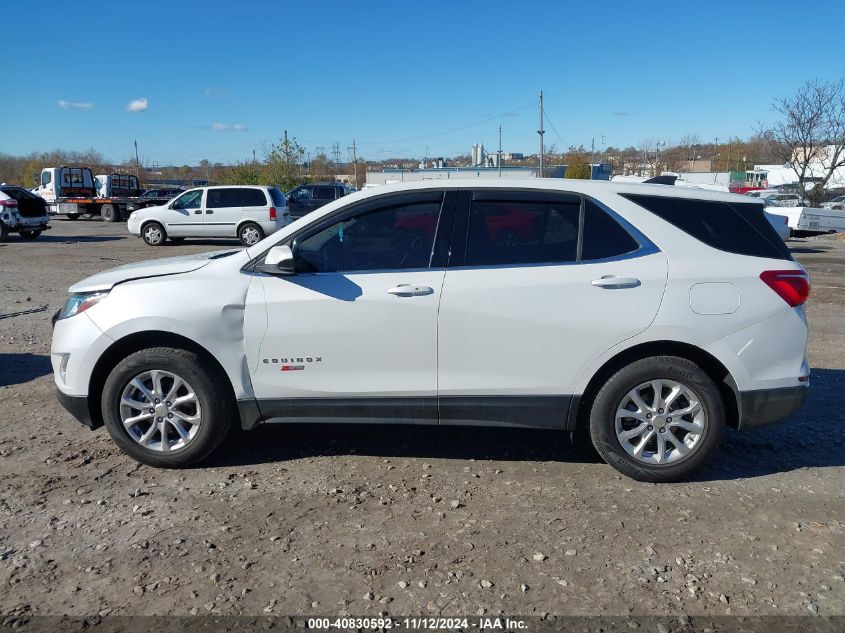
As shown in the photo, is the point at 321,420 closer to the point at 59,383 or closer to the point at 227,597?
the point at 227,597

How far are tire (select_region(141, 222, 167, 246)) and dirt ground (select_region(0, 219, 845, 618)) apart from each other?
56.3 feet

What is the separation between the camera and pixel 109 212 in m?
34.1

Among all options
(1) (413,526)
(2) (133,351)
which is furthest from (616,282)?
(2) (133,351)

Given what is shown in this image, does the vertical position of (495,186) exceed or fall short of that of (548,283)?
it exceeds it

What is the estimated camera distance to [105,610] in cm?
313

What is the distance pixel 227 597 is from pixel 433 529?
1.13 metres

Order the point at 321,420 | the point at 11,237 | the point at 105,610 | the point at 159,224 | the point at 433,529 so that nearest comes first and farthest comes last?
the point at 105,610
the point at 433,529
the point at 321,420
the point at 159,224
the point at 11,237

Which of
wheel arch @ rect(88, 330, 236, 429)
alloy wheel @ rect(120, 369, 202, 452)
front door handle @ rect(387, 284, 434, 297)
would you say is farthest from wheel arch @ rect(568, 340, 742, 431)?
alloy wheel @ rect(120, 369, 202, 452)

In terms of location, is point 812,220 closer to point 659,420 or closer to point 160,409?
point 659,420

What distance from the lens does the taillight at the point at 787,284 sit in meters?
4.25

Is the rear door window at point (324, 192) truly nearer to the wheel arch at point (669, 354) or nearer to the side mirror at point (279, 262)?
the side mirror at point (279, 262)

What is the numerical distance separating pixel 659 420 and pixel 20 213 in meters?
23.2

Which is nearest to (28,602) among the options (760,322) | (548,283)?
(548,283)

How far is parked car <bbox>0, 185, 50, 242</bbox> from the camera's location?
22.2m
